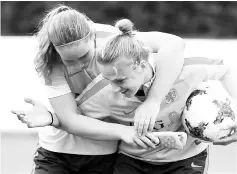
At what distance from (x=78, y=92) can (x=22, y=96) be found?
6.98ft

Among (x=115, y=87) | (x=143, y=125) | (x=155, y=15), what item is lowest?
(x=155, y=15)

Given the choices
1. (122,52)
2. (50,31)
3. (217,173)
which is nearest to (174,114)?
(122,52)

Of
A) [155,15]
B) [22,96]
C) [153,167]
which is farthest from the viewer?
[155,15]

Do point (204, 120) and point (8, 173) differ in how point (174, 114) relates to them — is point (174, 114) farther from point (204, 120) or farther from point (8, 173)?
point (8, 173)

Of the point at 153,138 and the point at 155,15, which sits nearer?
the point at 153,138

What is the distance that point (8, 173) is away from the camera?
5.16m

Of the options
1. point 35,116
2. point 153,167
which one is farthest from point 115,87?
point 153,167

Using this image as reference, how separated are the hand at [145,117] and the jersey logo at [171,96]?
0.17 metres

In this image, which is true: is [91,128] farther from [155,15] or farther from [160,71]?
[155,15]

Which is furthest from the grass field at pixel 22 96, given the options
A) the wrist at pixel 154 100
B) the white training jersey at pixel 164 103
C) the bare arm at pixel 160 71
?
the wrist at pixel 154 100

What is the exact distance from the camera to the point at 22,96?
5770 mm

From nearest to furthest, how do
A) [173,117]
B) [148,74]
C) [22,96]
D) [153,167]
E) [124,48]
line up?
[124,48] → [148,74] → [173,117] → [153,167] → [22,96]

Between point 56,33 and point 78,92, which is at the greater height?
point 56,33

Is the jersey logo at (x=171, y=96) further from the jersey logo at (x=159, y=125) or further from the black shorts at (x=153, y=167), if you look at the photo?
the black shorts at (x=153, y=167)
